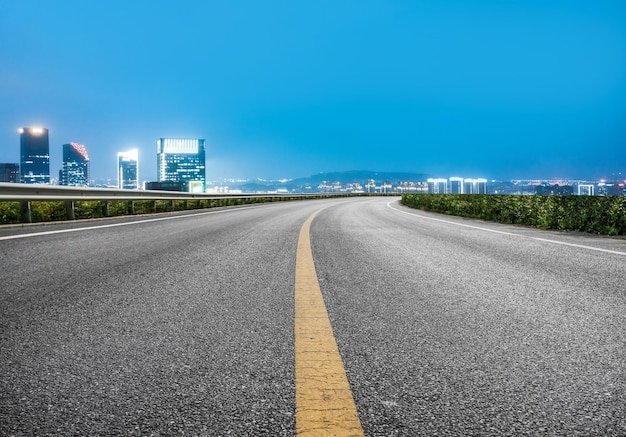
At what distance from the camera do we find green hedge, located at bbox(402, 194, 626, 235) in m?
10.3

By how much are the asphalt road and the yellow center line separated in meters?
0.04

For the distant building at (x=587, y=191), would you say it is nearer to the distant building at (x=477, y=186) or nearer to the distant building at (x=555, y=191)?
the distant building at (x=555, y=191)

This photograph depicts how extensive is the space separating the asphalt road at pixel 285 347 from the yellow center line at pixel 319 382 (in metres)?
0.04

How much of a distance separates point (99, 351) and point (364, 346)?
1.34 m

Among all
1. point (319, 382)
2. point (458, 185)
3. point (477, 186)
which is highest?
point (458, 185)

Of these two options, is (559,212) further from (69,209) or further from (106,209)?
(69,209)

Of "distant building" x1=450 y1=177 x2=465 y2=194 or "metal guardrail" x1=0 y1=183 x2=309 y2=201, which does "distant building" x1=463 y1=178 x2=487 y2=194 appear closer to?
"distant building" x1=450 y1=177 x2=465 y2=194

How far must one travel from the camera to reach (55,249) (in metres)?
5.79

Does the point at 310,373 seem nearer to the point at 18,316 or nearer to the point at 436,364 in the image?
the point at 436,364

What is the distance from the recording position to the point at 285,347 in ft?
7.43

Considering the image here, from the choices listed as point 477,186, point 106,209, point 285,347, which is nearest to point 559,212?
point 285,347

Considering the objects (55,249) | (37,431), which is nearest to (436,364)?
(37,431)

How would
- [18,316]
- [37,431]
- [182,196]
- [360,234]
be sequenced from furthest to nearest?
1. [182,196]
2. [360,234]
3. [18,316]
4. [37,431]

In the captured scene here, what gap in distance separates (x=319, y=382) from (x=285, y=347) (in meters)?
0.45
